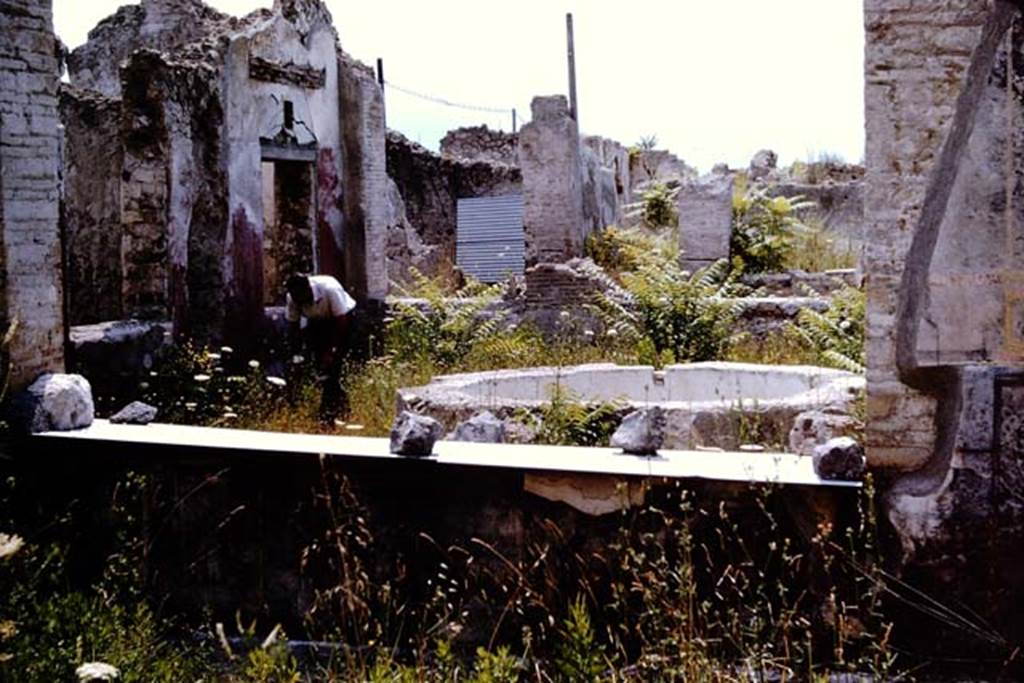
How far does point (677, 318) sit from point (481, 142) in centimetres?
1769

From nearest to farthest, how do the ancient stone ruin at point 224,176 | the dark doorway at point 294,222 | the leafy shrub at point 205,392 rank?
the leafy shrub at point 205,392 < the ancient stone ruin at point 224,176 < the dark doorway at point 294,222

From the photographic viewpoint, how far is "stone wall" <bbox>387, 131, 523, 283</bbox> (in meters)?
24.9

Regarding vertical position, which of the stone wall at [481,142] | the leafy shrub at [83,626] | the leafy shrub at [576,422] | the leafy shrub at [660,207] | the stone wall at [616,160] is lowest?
the leafy shrub at [83,626]

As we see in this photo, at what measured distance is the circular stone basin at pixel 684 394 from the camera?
8023mm

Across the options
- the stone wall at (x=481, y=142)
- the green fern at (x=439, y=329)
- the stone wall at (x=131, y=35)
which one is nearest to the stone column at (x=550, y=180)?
the green fern at (x=439, y=329)

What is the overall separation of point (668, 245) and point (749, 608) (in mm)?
14700

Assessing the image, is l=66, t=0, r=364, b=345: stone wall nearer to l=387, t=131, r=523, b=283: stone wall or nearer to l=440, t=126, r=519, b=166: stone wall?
l=387, t=131, r=523, b=283: stone wall

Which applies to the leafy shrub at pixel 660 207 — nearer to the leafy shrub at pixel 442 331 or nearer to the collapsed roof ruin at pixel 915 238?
the leafy shrub at pixel 442 331

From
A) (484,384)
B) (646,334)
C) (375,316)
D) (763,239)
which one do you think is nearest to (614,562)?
(484,384)

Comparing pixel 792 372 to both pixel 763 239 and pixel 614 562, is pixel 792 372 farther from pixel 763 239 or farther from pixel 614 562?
pixel 763 239

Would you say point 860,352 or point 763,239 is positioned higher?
point 763,239

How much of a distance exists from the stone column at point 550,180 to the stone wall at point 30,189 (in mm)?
11822

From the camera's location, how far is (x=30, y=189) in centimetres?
623

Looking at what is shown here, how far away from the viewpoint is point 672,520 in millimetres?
4445
